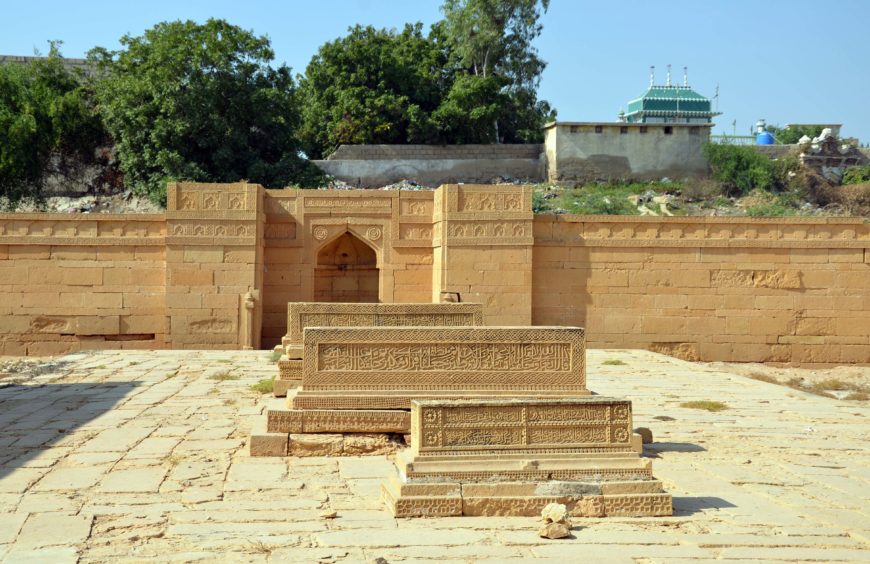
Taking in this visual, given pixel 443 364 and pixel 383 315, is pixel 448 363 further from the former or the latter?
pixel 383 315

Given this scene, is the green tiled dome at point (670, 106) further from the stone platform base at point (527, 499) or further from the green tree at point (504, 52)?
the stone platform base at point (527, 499)

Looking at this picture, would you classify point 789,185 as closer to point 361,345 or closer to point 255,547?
point 361,345

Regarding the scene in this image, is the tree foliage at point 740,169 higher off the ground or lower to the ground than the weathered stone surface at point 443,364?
higher

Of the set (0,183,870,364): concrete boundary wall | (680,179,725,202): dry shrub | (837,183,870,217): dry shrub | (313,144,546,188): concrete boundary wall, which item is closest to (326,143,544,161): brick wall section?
(313,144,546,188): concrete boundary wall

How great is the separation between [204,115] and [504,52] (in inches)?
670

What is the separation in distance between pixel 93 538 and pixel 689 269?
13.0 metres

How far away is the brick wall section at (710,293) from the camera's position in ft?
53.4

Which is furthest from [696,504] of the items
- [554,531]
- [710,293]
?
[710,293]

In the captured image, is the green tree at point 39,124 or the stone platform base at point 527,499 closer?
the stone platform base at point 527,499

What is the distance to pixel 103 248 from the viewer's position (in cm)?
1585

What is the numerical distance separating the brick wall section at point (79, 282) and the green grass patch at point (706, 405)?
30.3ft

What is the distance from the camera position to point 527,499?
18.4ft

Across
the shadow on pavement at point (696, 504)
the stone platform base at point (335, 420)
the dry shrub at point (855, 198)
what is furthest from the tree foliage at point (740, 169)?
the shadow on pavement at point (696, 504)

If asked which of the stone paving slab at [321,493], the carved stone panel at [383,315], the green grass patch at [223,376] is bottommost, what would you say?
the stone paving slab at [321,493]
